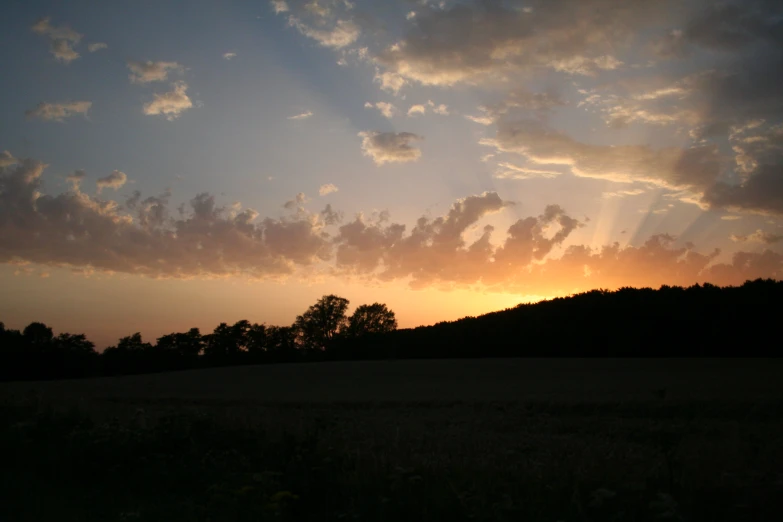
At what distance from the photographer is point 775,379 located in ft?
104

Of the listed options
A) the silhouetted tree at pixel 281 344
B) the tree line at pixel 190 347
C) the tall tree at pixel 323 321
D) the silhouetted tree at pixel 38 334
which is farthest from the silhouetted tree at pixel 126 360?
the tall tree at pixel 323 321

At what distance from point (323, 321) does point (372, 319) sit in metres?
11.1

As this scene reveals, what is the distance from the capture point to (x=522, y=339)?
2729 inches

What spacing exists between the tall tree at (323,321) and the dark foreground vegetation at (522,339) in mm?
13448

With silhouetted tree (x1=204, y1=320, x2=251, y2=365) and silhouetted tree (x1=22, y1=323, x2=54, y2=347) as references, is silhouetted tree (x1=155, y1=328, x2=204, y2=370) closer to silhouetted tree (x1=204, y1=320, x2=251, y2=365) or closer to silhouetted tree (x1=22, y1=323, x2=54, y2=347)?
silhouetted tree (x1=204, y1=320, x2=251, y2=365)

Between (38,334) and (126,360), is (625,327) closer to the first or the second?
(126,360)

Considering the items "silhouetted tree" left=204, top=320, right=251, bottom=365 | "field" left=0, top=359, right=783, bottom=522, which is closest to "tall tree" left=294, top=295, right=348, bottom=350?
"silhouetted tree" left=204, top=320, right=251, bottom=365

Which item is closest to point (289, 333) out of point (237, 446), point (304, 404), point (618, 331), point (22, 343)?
point (22, 343)

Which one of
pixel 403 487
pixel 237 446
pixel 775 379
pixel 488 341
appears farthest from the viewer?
pixel 488 341

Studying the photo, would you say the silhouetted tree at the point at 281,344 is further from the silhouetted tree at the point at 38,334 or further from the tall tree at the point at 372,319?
the silhouetted tree at the point at 38,334

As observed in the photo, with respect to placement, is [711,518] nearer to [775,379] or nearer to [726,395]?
[726,395]

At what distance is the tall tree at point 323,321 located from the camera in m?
126

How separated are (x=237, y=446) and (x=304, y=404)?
23296mm

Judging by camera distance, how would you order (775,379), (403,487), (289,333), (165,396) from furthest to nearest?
(289,333) → (165,396) → (775,379) → (403,487)
